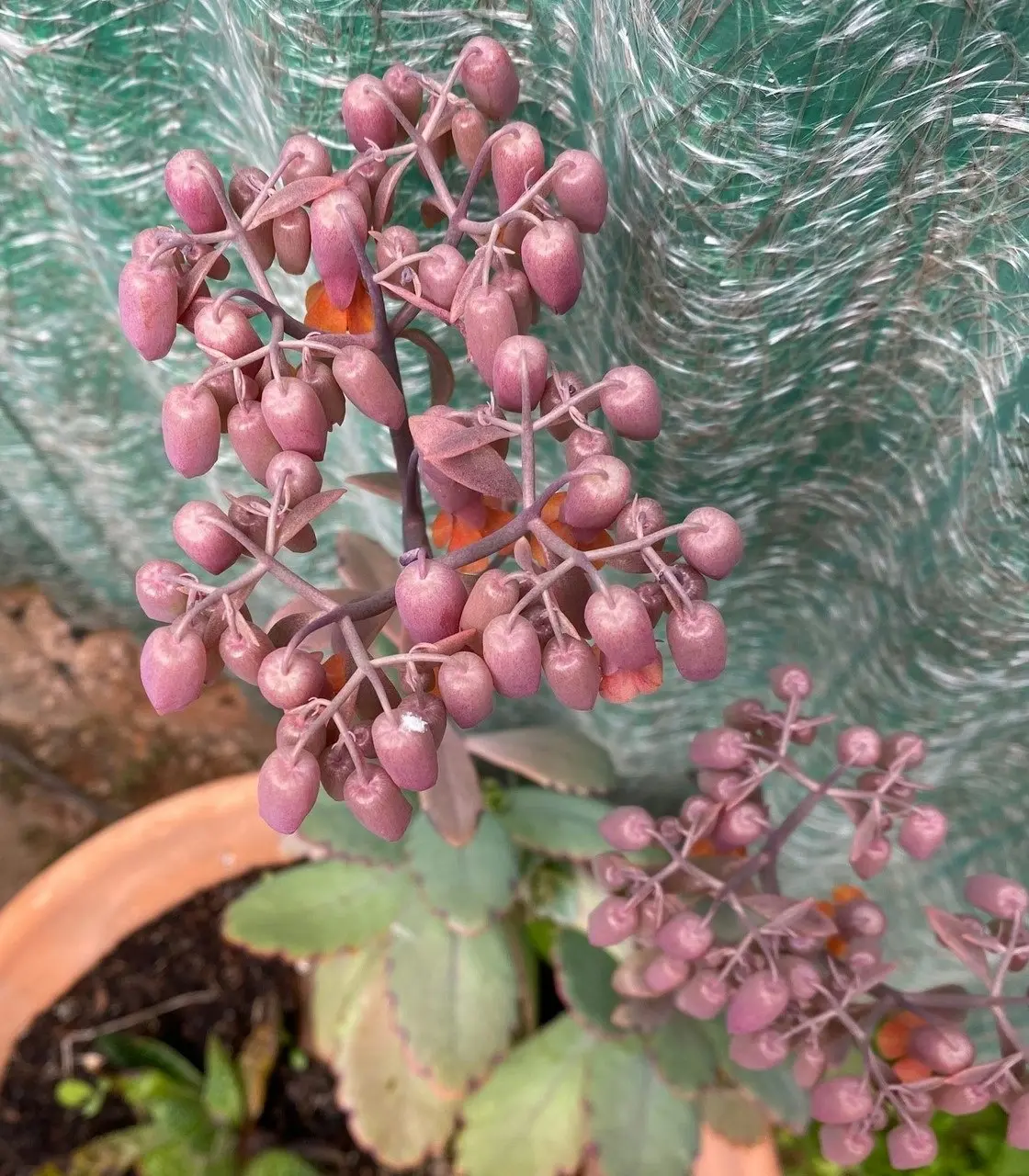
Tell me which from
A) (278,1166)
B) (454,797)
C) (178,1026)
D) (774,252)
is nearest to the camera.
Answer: (774,252)

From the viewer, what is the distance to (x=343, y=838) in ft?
2.52

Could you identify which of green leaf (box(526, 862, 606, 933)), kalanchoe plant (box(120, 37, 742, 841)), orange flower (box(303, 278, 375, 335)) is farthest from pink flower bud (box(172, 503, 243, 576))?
green leaf (box(526, 862, 606, 933))

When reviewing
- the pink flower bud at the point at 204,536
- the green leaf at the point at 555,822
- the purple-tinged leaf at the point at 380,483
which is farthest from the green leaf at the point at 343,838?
the pink flower bud at the point at 204,536

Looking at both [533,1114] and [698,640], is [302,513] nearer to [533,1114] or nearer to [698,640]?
[698,640]

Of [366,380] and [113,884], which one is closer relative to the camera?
[366,380]

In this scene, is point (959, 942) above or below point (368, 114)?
below

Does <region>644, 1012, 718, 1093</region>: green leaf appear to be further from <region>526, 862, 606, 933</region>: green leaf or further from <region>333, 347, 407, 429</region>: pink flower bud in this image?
<region>333, 347, 407, 429</region>: pink flower bud

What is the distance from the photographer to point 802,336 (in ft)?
1.74

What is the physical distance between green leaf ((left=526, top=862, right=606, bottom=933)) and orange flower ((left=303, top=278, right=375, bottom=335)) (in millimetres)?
555

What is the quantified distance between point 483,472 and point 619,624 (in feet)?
0.26

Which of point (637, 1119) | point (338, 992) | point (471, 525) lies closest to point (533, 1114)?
point (637, 1119)

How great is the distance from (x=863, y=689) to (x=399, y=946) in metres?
0.42

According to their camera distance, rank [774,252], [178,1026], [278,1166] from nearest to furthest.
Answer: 1. [774,252]
2. [278,1166]
3. [178,1026]

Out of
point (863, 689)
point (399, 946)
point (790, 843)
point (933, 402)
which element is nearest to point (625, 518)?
point (933, 402)
